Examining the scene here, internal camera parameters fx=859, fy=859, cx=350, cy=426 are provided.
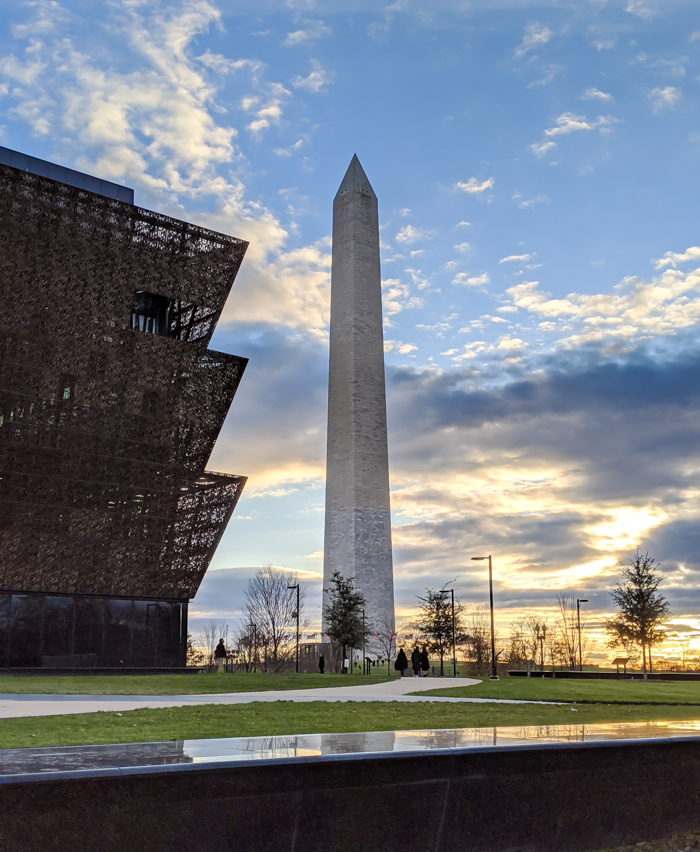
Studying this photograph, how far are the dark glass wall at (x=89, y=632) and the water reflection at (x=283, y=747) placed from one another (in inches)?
1166

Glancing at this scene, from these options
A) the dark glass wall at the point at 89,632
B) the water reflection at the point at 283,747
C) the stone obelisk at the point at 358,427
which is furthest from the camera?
the stone obelisk at the point at 358,427

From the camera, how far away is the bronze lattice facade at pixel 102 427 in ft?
105

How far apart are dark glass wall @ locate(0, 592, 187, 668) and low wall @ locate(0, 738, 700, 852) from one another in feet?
101

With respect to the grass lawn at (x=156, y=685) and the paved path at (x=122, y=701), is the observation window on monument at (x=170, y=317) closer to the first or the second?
the grass lawn at (x=156, y=685)

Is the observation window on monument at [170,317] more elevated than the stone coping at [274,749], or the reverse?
the observation window on monument at [170,317]

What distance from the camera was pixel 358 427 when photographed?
154ft

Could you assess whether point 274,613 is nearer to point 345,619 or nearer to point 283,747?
point 345,619

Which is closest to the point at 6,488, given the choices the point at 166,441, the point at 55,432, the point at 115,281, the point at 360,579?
the point at 55,432

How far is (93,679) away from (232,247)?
18657 millimetres

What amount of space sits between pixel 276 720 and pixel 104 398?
23.1 metres

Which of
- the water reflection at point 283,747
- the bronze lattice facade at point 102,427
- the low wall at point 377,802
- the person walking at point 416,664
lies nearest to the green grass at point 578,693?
the person walking at point 416,664

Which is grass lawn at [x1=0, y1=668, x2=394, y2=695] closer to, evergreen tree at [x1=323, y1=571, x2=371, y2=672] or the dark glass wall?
the dark glass wall

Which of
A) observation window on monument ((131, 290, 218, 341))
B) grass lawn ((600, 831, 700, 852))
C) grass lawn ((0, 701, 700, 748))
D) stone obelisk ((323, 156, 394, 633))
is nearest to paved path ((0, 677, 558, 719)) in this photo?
grass lawn ((0, 701, 700, 748))

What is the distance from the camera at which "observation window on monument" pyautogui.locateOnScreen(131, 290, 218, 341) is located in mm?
38312
